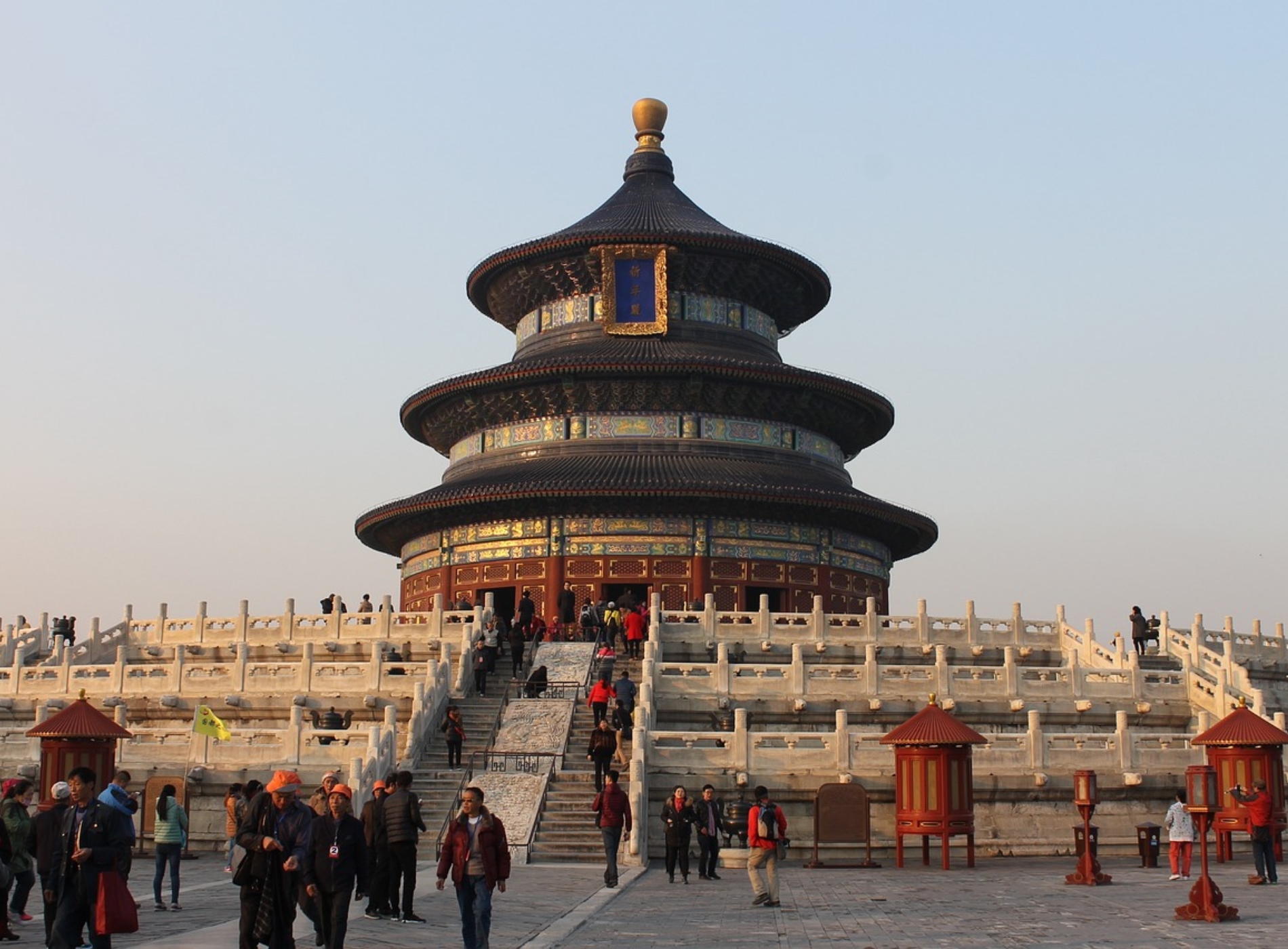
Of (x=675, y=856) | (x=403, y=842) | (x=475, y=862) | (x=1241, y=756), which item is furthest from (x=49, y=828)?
(x=1241, y=756)

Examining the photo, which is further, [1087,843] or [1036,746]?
[1036,746]

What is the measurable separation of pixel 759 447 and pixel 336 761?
2589 centimetres

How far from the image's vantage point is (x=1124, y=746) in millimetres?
25547

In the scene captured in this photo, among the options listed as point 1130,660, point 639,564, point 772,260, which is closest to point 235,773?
point 1130,660

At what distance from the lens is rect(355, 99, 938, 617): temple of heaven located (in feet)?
152

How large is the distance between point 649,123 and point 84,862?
48.2 m

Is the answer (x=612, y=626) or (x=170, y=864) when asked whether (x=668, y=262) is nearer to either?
(x=612, y=626)

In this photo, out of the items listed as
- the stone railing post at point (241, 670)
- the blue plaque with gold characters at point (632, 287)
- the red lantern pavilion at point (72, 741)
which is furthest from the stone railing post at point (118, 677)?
the blue plaque with gold characters at point (632, 287)

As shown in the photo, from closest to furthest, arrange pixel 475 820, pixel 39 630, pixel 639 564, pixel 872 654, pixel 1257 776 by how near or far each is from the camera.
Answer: pixel 475 820 < pixel 1257 776 < pixel 872 654 < pixel 39 630 < pixel 639 564

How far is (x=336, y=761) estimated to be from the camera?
25078mm

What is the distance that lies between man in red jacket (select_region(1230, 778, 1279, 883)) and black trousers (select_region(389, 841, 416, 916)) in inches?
389

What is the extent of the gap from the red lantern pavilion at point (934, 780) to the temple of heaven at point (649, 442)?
2170 cm

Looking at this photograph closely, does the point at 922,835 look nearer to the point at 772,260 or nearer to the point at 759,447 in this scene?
the point at 759,447

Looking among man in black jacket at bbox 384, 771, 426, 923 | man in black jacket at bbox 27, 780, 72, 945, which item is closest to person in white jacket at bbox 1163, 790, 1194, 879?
man in black jacket at bbox 384, 771, 426, 923
